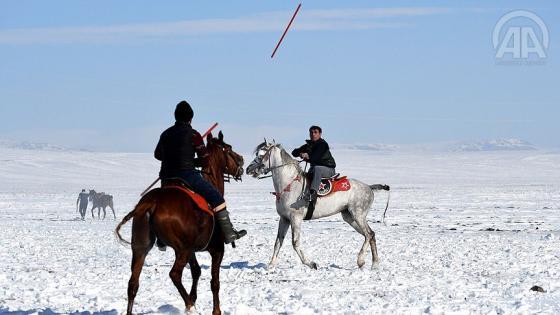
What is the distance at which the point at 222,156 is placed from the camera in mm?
11094

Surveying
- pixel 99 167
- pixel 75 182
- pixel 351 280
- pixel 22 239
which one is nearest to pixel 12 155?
pixel 99 167

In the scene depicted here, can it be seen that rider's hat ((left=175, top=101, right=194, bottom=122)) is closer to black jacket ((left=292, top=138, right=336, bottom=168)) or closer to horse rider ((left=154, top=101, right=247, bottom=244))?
horse rider ((left=154, top=101, right=247, bottom=244))

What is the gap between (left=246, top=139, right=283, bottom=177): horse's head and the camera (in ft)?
50.8

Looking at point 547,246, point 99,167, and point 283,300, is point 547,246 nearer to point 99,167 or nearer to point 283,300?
point 283,300

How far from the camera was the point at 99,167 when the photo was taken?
110 metres

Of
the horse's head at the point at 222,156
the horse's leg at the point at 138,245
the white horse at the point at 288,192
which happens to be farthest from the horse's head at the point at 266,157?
the horse's leg at the point at 138,245

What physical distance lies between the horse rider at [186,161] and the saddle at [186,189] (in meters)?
0.04

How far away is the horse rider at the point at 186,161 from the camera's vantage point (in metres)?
Answer: 10.2

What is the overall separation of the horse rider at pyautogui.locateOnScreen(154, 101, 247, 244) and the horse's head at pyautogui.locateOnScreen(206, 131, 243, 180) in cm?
62

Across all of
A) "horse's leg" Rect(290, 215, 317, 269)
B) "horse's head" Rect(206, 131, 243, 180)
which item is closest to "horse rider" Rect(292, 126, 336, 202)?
"horse's leg" Rect(290, 215, 317, 269)

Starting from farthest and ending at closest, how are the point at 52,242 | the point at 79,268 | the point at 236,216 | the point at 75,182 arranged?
the point at 75,182
the point at 236,216
the point at 52,242
the point at 79,268

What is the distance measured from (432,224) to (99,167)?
85318 mm

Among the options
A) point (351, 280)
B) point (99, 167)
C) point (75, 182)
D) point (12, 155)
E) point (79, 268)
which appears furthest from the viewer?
point (12, 155)

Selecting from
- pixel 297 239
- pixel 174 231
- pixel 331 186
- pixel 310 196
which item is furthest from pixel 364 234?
pixel 174 231
